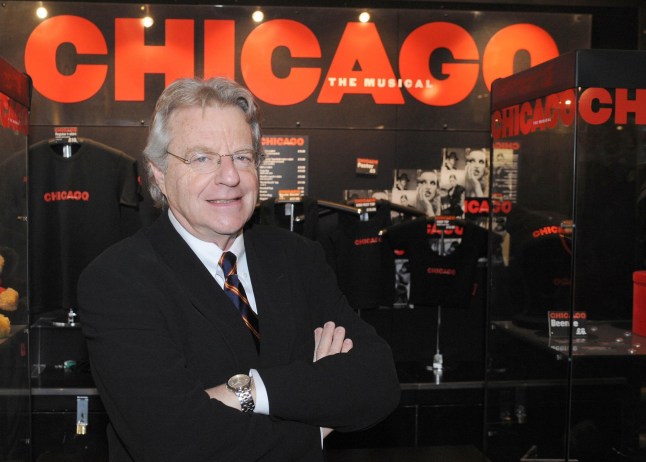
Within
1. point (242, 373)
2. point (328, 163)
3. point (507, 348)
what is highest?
point (328, 163)

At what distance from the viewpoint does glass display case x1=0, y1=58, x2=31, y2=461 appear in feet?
10.2

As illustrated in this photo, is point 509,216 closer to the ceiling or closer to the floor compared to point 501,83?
closer to the floor

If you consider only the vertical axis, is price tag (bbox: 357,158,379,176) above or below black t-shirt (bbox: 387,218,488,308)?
above

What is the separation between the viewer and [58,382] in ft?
14.6

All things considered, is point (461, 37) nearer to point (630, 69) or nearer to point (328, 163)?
point (328, 163)

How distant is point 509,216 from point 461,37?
1717 mm

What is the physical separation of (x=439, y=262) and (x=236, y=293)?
3.14m

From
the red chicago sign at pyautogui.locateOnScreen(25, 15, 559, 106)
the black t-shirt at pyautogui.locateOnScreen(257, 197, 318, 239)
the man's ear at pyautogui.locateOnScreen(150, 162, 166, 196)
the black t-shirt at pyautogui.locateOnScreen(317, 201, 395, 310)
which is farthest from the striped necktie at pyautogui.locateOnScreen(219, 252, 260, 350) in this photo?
the red chicago sign at pyautogui.locateOnScreen(25, 15, 559, 106)

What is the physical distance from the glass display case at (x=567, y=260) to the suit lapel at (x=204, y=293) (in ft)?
5.83

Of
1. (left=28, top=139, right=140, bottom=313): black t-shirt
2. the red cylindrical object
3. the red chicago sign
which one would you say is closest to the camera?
the red cylindrical object

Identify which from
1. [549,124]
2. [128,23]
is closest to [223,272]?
[549,124]

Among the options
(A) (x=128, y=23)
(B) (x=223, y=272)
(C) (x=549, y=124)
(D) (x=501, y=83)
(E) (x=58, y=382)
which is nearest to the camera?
(B) (x=223, y=272)

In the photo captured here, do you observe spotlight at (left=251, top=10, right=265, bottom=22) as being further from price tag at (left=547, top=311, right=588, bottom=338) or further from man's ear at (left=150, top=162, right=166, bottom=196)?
man's ear at (left=150, top=162, right=166, bottom=196)

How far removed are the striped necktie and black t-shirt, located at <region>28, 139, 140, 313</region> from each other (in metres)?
2.78
